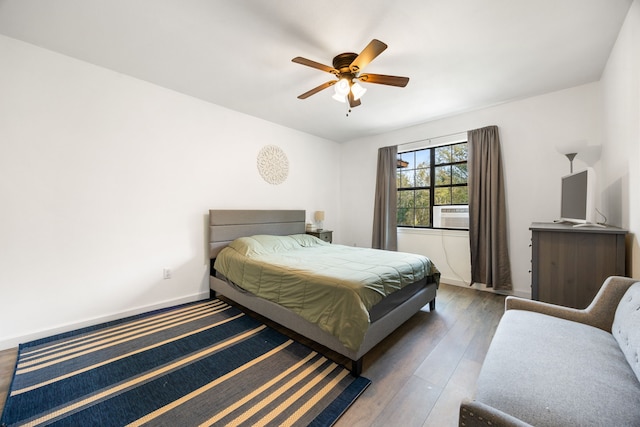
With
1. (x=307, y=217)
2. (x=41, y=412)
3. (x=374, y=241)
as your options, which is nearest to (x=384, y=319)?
(x=41, y=412)

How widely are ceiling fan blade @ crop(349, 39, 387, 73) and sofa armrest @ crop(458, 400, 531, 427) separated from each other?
1981 millimetres

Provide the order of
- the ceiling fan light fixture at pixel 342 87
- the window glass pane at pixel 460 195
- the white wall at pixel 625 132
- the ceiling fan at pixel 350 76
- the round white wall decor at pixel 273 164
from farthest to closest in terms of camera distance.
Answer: the round white wall decor at pixel 273 164, the window glass pane at pixel 460 195, the ceiling fan light fixture at pixel 342 87, the ceiling fan at pixel 350 76, the white wall at pixel 625 132

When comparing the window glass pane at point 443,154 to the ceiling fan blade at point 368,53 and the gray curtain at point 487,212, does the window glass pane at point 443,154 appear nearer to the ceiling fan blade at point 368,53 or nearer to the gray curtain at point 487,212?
the gray curtain at point 487,212

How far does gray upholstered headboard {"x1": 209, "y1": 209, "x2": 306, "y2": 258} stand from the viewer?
3248 mm

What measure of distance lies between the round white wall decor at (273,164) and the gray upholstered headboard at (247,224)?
58 cm

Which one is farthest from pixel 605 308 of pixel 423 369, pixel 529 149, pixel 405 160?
pixel 405 160

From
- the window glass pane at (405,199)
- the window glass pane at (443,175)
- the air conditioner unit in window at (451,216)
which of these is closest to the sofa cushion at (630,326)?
the air conditioner unit in window at (451,216)

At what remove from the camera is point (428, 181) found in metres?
4.20

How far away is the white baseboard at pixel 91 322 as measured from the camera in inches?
82.7

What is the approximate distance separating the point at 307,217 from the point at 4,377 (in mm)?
3767

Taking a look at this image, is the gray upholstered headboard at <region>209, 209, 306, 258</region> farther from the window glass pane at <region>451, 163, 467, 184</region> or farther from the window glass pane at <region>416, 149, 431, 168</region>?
the window glass pane at <region>451, 163, 467, 184</region>

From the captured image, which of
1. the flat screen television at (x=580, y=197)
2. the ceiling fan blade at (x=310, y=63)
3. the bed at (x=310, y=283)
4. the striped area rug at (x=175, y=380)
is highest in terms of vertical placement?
the ceiling fan blade at (x=310, y=63)

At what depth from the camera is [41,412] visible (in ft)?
4.70

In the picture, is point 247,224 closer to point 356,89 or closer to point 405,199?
point 356,89
